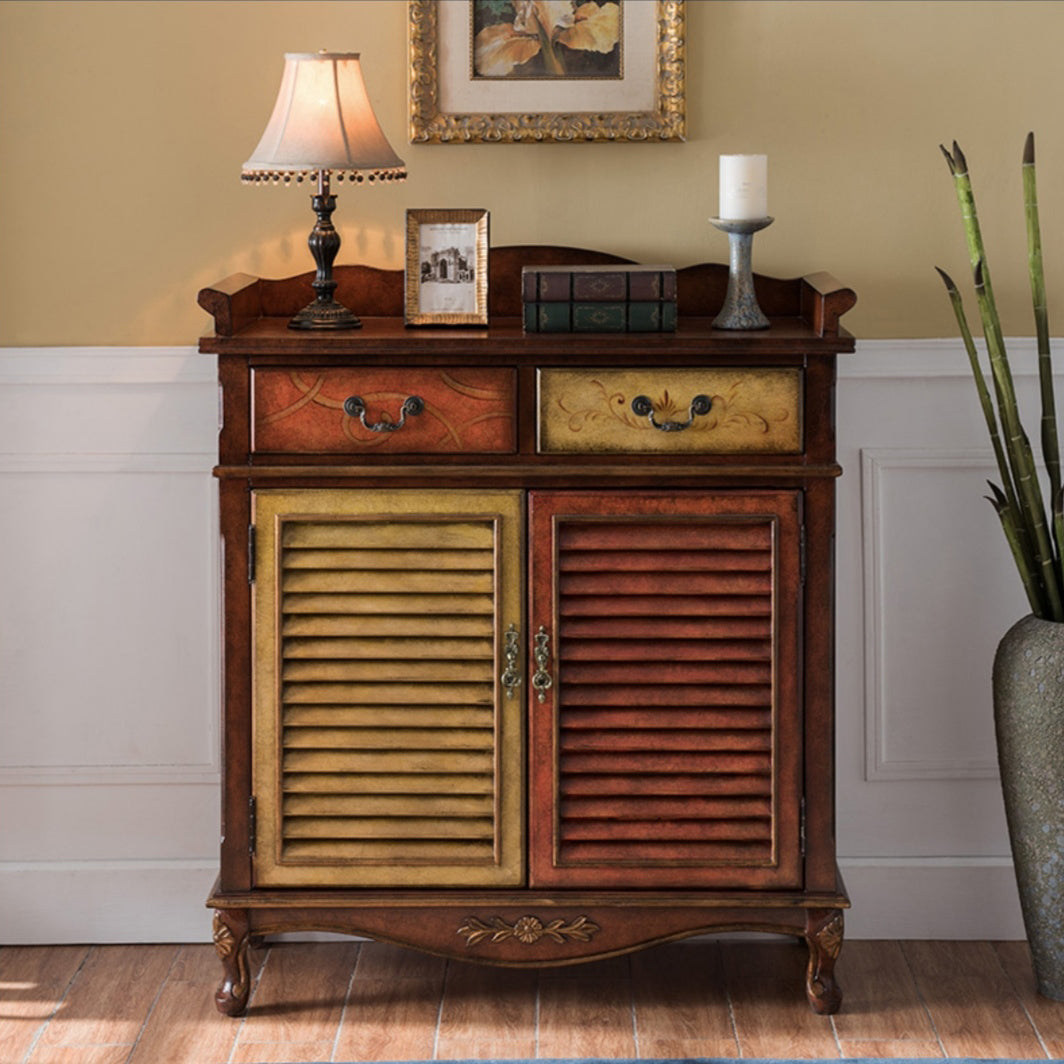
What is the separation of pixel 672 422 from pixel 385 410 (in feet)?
1.39

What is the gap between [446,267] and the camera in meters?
2.53

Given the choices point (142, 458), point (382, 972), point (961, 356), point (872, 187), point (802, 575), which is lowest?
point (382, 972)

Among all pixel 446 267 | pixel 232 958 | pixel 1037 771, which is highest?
pixel 446 267

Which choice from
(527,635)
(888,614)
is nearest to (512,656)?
(527,635)

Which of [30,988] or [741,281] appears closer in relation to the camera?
[741,281]

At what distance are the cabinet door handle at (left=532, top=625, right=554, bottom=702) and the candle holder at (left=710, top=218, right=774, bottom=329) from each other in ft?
1.81

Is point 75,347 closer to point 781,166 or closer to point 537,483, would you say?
point 537,483

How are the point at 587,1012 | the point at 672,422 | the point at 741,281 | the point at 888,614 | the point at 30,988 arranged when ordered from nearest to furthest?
the point at 672,422, the point at 741,281, the point at 587,1012, the point at 30,988, the point at 888,614

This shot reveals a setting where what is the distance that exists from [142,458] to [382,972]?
3.21ft

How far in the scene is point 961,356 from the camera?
278 cm

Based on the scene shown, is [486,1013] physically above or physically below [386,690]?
below

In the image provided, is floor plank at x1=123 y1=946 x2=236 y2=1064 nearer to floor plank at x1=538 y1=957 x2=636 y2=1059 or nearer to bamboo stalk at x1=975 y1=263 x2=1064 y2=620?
floor plank at x1=538 y1=957 x2=636 y2=1059

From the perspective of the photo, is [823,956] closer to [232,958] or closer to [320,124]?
[232,958]

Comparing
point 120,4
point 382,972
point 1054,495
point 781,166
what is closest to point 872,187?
point 781,166
